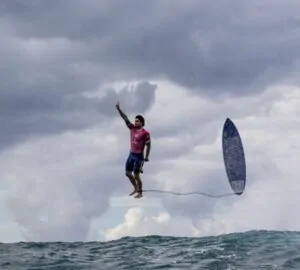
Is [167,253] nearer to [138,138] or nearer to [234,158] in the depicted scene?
[138,138]

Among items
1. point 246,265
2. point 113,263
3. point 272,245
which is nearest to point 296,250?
point 272,245

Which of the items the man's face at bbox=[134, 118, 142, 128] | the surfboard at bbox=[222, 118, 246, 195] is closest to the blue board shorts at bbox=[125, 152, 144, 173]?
the man's face at bbox=[134, 118, 142, 128]

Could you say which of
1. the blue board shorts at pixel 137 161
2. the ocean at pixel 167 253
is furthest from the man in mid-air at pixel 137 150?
the ocean at pixel 167 253

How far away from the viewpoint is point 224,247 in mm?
24547

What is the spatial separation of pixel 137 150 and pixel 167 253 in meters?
4.66

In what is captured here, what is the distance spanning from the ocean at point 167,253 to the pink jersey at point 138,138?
3.95 m

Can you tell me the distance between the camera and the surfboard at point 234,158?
3300 centimetres

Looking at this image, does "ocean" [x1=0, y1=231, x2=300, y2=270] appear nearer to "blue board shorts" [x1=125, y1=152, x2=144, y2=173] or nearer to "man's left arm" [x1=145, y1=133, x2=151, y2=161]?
"blue board shorts" [x1=125, y1=152, x2=144, y2=173]

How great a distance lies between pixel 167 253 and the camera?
23.8 m

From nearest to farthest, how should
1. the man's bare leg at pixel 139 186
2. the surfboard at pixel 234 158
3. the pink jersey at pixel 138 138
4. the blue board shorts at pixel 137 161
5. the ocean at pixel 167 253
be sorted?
the ocean at pixel 167 253
the pink jersey at pixel 138 138
the blue board shorts at pixel 137 161
the man's bare leg at pixel 139 186
the surfboard at pixel 234 158

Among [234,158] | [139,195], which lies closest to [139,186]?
[139,195]

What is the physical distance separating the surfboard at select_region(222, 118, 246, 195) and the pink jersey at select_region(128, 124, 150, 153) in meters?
8.13

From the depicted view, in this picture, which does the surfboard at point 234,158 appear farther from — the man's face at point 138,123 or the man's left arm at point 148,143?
the man's face at point 138,123

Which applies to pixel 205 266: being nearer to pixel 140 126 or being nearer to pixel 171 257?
Result: pixel 171 257
